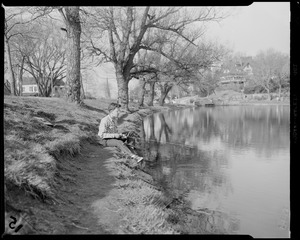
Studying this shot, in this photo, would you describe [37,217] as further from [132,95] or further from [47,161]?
[132,95]

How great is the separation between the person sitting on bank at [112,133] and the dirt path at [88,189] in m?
0.27

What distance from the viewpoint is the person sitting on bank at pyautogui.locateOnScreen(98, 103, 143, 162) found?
8.00 m

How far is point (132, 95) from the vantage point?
188 ft

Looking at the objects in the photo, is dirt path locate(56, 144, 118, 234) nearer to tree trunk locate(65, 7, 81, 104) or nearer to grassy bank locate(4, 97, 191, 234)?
grassy bank locate(4, 97, 191, 234)

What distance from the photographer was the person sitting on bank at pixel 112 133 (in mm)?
8000

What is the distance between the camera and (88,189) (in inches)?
193

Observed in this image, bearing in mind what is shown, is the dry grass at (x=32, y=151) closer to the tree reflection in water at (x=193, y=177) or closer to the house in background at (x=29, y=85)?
the tree reflection in water at (x=193, y=177)

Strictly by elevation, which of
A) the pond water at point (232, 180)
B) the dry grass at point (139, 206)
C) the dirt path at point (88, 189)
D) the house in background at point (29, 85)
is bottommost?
the pond water at point (232, 180)

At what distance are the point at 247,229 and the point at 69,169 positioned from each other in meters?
3.68

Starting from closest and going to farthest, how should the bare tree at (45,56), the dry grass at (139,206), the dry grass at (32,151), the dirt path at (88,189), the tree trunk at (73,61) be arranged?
the dirt path at (88,189) < the dry grass at (139,206) < the dry grass at (32,151) < the tree trunk at (73,61) < the bare tree at (45,56)

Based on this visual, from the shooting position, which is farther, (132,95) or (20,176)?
(132,95)

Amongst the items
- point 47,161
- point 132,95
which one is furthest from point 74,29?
point 132,95

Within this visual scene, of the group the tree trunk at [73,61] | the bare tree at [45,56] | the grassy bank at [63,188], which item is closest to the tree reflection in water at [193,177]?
the grassy bank at [63,188]

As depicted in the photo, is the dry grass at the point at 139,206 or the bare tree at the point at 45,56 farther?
the bare tree at the point at 45,56
